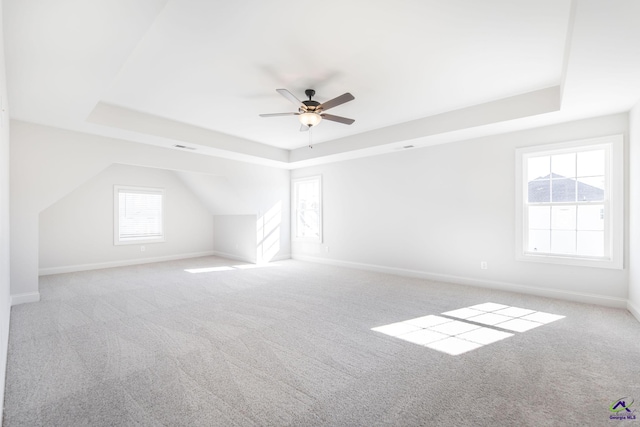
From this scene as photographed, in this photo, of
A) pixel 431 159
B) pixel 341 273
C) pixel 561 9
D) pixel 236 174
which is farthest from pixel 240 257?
pixel 561 9

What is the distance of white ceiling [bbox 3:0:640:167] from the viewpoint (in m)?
2.04

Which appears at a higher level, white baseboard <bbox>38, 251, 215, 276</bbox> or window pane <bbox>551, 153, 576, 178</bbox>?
window pane <bbox>551, 153, 576, 178</bbox>

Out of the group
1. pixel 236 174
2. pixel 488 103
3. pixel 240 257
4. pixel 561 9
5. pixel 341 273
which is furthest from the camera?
pixel 240 257

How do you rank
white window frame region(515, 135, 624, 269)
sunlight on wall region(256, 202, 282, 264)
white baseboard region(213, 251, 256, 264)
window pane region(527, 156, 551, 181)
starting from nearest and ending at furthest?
white window frame region(515, 135, 624, 269)
window pane region(527, 156, 551, 181)
sunlight on wall region(256, 202, 282, 264)
white baseboard region(213, 251, 256, 264)

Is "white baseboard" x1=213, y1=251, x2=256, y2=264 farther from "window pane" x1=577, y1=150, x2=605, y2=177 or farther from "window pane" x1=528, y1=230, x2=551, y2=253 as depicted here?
"window pane" x1=577, y1=150, x2=605, y2=177

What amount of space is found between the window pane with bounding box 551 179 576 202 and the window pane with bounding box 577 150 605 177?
0.52 ft

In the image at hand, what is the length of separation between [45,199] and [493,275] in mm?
6672

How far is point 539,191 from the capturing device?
4141 millimetres

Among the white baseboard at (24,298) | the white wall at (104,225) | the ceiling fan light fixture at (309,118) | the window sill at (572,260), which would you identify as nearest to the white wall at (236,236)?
the white wall at (104,225)

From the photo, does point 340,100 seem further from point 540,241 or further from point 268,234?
point 268,234

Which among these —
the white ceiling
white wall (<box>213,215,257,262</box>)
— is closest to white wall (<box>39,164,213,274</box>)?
white wall (<box>213,215,257,262</box>)

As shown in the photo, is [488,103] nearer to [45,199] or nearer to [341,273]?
[341,273]

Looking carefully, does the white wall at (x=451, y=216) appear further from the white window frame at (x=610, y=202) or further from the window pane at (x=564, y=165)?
the window pane at (x=564, y=165)

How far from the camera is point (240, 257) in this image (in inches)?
286
